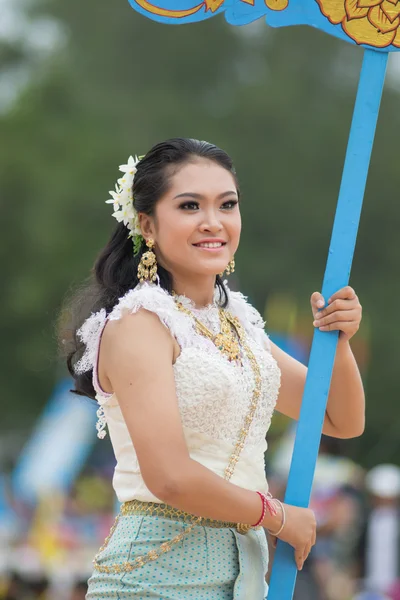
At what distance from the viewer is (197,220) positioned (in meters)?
2.91

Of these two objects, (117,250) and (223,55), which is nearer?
(117,250)

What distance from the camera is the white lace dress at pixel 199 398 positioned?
280cm

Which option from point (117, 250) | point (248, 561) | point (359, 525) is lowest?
point (248, 561)

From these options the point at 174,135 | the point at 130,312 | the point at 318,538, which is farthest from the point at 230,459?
the point at 174,135

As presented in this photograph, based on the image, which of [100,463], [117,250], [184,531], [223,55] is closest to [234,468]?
[184,531]

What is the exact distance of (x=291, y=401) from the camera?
3.25 metres

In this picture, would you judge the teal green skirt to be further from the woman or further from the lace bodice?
the lace bodice

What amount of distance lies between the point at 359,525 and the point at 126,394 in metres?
5.78

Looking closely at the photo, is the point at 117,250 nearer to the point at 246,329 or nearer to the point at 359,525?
the point at 246,329

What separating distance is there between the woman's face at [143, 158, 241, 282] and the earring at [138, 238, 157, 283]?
0.03m

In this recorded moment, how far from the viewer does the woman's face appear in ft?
9.59

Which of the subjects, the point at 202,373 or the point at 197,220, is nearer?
the point at 202,373

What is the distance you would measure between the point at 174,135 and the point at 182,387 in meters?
18.0

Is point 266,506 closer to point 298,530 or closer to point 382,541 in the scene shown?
point 298,530
